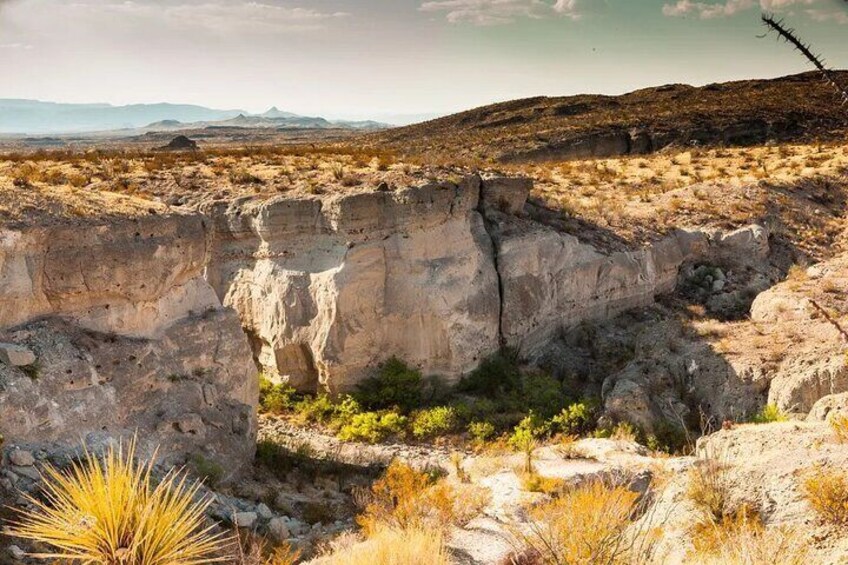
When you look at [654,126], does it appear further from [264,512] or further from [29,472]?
[29,472]

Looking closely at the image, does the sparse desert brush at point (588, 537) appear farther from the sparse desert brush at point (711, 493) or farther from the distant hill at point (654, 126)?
the distant hill at point (654, 126)

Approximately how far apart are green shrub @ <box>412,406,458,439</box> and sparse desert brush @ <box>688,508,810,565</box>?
8280 millimetres

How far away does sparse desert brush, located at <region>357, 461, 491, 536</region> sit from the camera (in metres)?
8.50

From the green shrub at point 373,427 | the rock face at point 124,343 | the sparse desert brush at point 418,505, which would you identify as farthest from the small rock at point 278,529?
the green shrub at point 373,427

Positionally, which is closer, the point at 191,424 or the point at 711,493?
the point at 711,493

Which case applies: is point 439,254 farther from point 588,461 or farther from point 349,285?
point 588,461

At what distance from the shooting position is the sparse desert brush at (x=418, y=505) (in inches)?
335

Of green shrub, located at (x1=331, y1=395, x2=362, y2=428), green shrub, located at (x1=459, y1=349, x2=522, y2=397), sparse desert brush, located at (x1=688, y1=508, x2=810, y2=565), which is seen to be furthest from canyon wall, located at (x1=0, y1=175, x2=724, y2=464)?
sparse desert brush, located at (x1=688, y1=508, x2=810, y2=565)

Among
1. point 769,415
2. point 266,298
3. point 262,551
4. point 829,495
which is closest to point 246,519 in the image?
point 262,551

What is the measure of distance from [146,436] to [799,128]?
158 ft

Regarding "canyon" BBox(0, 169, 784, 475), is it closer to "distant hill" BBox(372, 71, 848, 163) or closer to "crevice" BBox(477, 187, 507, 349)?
"crevice" BBox(477, 187, 507, 349)

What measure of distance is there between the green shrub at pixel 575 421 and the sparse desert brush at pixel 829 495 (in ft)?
25.6

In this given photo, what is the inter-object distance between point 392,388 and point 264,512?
5.83m

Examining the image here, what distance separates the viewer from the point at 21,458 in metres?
8.79
